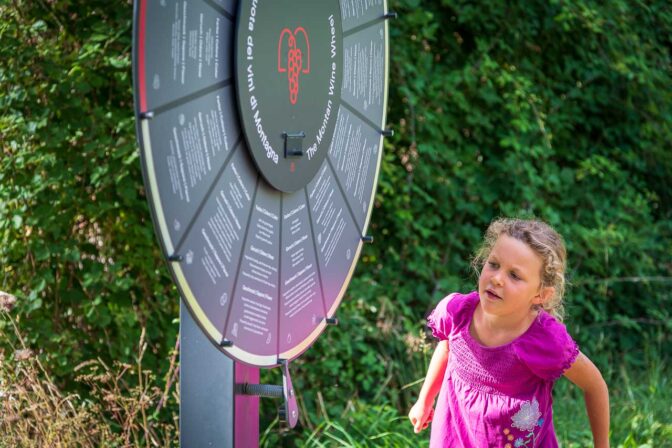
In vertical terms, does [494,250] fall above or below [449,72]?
below

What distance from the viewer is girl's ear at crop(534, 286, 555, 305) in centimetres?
265

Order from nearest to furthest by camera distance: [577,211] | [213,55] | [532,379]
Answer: [213,55]
[532,379]
[577,211]

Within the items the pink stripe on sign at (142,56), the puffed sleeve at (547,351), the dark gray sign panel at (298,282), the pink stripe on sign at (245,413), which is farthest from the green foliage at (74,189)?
the pink stripe on sign at (142,56)

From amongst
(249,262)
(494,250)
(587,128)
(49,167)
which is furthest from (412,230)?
(249,262)

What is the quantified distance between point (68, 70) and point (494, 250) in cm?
218

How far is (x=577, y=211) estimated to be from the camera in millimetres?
5750

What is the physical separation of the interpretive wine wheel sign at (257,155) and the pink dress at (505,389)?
378 mm

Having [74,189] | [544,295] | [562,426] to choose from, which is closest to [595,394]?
[544,295]

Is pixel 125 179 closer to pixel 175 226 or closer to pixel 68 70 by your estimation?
pixel 68 70

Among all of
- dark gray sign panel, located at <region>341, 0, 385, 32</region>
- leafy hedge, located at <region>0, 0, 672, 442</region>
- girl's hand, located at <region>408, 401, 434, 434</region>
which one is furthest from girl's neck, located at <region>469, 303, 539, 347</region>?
leafy hedge, located at <region>0, 0, 672, 442</region>

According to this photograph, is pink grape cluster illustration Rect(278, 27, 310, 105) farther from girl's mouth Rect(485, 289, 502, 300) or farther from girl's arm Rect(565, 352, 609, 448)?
girl's arm Rect(565, 352, 609, 448)

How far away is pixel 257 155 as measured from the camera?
2293 millimetres

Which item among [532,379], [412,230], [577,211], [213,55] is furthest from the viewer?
[577,211]

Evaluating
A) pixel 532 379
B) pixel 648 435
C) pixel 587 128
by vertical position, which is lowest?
pixel 648 435
